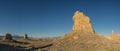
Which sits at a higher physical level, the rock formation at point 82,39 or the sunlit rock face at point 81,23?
the sunlit rock face at point 81,23

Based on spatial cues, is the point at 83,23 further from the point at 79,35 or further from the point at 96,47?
the point at 96,47

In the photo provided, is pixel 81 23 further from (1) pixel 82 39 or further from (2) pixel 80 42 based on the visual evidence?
(2) pixel 80 42

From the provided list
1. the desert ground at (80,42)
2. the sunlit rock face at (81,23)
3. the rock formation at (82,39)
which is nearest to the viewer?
the desert ground at (80,42)

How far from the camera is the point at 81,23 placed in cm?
14762

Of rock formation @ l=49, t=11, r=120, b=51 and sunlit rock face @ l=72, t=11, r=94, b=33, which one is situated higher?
sunlit rock face @ l=72, t=11, r=94, b=33

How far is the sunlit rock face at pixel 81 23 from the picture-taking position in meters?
145

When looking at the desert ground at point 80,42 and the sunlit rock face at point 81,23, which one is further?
the sunlit rock face at point 81,23

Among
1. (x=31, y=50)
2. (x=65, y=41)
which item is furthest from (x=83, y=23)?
(x=31, y=50)

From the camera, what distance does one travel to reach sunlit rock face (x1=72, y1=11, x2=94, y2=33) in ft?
477

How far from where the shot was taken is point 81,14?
495 feet

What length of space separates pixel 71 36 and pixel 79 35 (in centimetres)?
579

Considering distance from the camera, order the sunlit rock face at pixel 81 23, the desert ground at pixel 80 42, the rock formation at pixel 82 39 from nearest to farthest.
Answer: the desert ground at pixel 80 42 < the rock formation at pixel 82 39 < the sunlit rock face at pixel 81 23

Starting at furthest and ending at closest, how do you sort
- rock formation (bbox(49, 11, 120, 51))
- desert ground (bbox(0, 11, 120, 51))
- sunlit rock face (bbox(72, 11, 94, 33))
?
1. sunlit rock face (bbox(72, 11, 94, 33))
2. rock formation (bbox(49, 11, 120, 51))
3. desert ground (bbox(0, 11, 120, 51))

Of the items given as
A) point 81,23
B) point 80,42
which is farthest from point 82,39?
point 81,23
